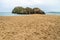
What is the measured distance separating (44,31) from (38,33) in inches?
15.4

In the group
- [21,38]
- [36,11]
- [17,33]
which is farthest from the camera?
[36,11]

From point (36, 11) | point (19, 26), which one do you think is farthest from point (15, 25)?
point (36, 11)

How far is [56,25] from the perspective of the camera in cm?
880

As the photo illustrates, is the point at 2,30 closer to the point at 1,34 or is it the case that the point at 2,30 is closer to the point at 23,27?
the point at 1,34

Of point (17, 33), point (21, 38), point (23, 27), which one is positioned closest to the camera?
point (21, 38)

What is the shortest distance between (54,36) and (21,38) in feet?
4.96

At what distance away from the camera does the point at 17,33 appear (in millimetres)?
7680

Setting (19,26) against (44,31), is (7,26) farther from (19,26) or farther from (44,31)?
(44,31)

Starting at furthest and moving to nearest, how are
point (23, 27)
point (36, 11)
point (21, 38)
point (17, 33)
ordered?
point (36, 11) < point (23, 27) < point (17, 33) < point (21, 38)

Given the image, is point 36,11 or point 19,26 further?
point 36,11

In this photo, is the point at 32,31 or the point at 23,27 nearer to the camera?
the point at 32,31

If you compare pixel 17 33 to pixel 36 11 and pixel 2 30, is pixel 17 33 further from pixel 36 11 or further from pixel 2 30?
pixel 36 11

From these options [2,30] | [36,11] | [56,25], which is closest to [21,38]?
[2,30]

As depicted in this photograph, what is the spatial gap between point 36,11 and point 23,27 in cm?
1765
